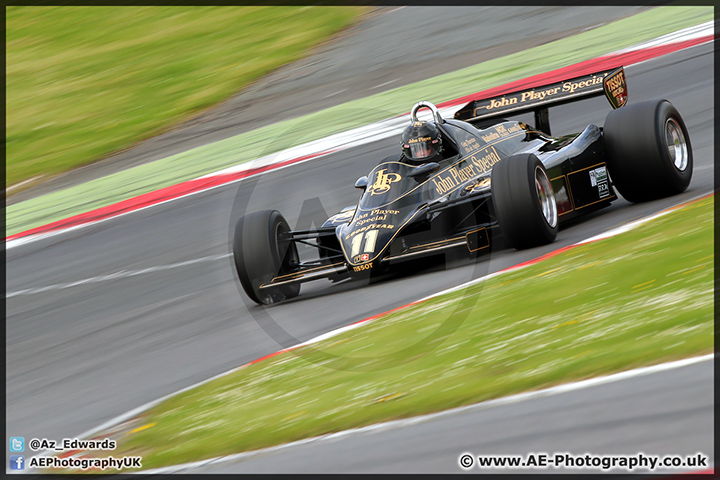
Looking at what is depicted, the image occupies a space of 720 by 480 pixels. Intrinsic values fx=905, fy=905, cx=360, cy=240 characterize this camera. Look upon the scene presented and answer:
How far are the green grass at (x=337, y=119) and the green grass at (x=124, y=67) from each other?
2.21 meters

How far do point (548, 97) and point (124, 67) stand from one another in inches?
581

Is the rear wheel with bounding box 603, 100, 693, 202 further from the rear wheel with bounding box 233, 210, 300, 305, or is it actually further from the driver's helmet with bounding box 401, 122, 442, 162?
the rear wheel with bounding box 233, 210, 300, 305

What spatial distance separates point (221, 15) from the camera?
2353 centimetres

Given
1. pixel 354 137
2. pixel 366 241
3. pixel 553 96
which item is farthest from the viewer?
pixel 354 137

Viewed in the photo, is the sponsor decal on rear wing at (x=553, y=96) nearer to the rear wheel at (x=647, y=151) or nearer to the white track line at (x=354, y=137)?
the rear wheel at (x=647, y=151)

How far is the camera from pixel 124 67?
21.9 metres

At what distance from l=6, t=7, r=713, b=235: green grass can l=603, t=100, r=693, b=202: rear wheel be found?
6910 mm

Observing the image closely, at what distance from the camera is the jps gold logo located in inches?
324

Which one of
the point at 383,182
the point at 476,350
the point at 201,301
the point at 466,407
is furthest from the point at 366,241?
the point at 466,407

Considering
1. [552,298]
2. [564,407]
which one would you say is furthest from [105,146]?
[564,407]

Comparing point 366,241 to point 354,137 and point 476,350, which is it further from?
point 354,137

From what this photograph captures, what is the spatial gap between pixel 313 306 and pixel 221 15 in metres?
17.1

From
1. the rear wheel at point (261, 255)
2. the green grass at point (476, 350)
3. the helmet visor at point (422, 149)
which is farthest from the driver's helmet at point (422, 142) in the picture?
the green grass at point (476, 350)
